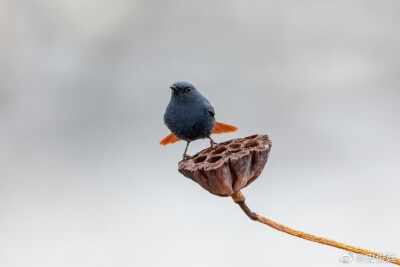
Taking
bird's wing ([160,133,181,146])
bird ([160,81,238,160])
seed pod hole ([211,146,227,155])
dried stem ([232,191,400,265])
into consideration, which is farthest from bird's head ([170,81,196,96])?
dried stem ([232,191,400,265])

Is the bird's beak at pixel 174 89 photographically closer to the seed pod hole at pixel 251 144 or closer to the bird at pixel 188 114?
the bird at pixel 188 114

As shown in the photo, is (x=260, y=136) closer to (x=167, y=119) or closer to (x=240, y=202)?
(x=240, y=202)

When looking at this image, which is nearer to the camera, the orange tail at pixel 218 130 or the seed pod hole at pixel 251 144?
the seed pod hole at pixel 251 144

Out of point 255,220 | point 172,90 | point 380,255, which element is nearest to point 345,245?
point 380,255

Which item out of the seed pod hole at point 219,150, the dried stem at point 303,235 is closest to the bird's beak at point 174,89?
the seed pod hole at point 219,150

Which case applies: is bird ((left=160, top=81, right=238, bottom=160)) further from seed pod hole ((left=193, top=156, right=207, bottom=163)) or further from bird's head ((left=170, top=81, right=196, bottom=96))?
seed pod hole ((left=193, top=156, right=207, bottom=163))

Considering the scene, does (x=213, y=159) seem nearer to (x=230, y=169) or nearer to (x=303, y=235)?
(x=230, y=169)

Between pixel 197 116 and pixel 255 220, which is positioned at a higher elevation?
pixel 197 116

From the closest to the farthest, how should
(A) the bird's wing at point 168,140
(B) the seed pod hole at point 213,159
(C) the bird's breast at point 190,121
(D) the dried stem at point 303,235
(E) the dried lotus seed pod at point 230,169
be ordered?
1. (D) the dried stem at point 303,235
2. (E) the dried lotus seed pod at point 230,169
3. (B) the seed pod hole at point 213,159
4. (C) the bird's breast at point 190,121
5. (A) the bird's wing at point 168,140
